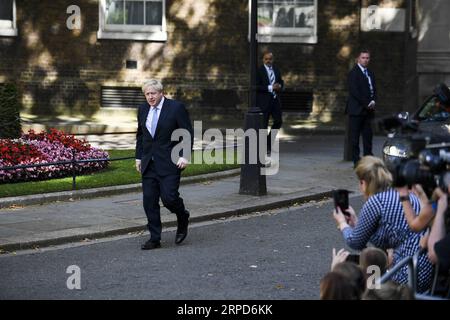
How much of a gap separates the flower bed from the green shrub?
21 cm

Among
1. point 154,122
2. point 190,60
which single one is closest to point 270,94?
point 190,60

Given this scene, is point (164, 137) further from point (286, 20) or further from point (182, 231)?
point (286, 20)

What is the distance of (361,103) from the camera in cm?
1730

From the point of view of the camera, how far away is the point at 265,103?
18.4 meters

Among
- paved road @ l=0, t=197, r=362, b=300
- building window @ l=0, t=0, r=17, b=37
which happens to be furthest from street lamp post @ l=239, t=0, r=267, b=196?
building window @ l=0, t=0, r=17, b=37

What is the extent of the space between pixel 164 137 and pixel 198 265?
5.13 feet

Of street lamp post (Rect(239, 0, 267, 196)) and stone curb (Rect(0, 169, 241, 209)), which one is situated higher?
street lamp post (Rect(239, 0, 267, 196))

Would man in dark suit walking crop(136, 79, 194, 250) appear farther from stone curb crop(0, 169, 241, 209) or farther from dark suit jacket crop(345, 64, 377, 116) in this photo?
dark suit jacket crop(345, 64, 377, 116)

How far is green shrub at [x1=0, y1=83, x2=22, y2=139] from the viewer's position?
1662cm

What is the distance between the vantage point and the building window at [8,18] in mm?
24094

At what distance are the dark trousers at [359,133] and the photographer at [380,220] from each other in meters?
9.64

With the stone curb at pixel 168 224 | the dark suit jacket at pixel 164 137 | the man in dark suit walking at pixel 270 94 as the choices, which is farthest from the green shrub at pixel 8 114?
the dark suit jacket at pixel 164 137

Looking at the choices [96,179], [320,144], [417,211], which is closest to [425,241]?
[417,211]

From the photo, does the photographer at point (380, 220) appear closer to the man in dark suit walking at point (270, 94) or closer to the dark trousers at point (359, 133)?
the dark trousers at point (359, 133)
